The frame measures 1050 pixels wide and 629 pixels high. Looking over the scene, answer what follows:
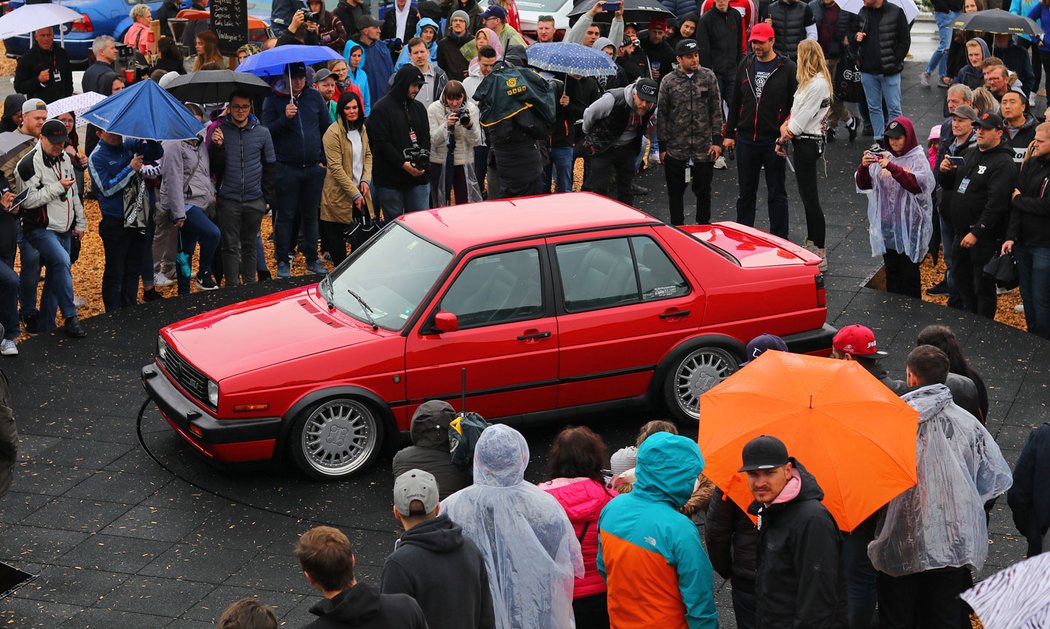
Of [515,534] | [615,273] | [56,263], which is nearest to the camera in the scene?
[515,534]

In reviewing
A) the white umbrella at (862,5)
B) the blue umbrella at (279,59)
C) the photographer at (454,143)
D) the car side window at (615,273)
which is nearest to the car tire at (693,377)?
the car side window at (615,273)

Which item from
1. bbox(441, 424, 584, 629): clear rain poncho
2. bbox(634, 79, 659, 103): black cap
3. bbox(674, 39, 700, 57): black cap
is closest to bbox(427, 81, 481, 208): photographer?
bbox(634, 79, 659, 103): black cap

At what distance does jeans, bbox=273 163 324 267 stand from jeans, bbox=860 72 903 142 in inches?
306

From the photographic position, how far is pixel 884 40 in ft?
59.5

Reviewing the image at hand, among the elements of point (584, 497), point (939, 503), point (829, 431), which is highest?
point (829, 431)

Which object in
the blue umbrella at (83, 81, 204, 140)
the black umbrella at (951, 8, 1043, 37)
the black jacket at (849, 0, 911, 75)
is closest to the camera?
the blue umbrella at (83, 81, 204, 140)

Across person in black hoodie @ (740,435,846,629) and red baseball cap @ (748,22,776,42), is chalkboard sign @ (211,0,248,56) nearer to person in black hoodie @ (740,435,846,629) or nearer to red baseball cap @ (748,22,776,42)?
red baseball cap @ (748,22,776,42)

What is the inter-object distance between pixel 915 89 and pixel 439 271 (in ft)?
48.8

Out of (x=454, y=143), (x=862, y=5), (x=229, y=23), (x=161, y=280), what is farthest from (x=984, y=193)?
(x=229, y=23)

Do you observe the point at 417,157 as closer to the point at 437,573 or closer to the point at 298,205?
the point at 298,205

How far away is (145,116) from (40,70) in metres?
5.40

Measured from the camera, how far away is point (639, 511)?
6.11 metres

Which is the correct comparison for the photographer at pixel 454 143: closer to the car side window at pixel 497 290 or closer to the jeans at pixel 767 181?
the jeans at pixel 767 181

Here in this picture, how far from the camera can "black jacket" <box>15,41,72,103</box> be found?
17.3 metres
